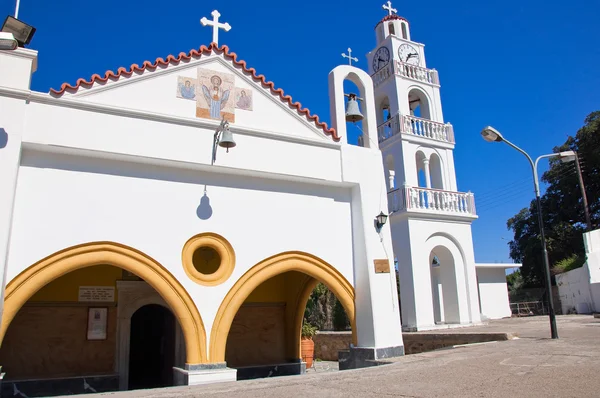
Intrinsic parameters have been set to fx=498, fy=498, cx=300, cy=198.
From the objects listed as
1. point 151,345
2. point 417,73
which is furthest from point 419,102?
point 151,345

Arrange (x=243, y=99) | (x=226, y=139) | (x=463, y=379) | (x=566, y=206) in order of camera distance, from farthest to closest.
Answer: (x=566, y=206), (x=243, y=99), (x=226, y=139), (x=463, y=379)

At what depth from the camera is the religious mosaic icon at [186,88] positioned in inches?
348

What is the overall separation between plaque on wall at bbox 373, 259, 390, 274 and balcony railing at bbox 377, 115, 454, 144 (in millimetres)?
8625

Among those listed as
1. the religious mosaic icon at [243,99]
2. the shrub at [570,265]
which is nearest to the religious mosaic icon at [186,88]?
the religious mosaic icon at [243,99]

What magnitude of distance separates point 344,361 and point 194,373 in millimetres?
3166

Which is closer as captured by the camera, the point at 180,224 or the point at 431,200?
the point at 180,224

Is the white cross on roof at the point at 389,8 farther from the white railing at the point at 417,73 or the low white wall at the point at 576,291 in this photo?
the low white wall at the point at 576,291

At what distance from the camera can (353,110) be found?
32.9 feet

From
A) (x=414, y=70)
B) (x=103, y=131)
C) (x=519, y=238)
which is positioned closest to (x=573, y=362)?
(x=103, y=131)

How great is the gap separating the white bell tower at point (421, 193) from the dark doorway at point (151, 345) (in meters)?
7.84

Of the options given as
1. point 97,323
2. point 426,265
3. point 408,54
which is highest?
point 408,54

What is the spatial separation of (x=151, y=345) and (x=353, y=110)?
7.34 metres

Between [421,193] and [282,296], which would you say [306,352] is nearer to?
[282,296]

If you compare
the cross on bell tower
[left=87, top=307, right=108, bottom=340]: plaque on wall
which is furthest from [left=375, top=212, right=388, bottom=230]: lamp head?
[left=87, top=307, right=108, bottom=340]: plaque on wall
